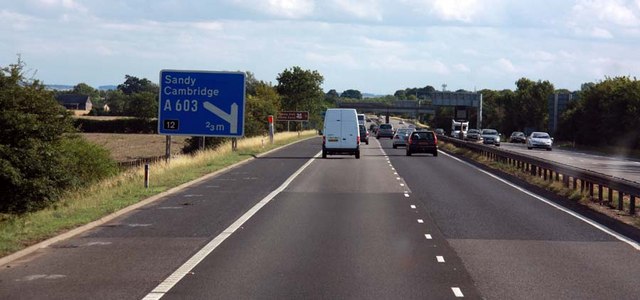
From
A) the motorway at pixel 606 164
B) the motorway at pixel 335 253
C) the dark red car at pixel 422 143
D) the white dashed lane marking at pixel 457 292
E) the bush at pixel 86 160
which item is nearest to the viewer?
the white dashed lane marking at pixel 457 292

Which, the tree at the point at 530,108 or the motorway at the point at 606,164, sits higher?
the tree at the point at 530,108

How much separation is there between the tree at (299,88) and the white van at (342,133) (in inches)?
2528

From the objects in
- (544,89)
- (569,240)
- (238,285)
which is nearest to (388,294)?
(238,285)

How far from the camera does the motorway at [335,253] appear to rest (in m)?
8.99

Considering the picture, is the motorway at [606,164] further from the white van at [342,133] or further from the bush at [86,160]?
the bush at [86,160]

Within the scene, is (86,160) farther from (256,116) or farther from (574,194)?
(256,116)

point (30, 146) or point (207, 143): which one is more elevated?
point (30, 146)

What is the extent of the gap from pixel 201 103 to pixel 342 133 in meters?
13.0


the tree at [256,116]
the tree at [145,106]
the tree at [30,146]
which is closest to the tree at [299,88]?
the tree at [145,106]

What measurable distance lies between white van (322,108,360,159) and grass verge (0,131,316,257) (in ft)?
26.3

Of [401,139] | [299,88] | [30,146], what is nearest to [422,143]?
[401,139]

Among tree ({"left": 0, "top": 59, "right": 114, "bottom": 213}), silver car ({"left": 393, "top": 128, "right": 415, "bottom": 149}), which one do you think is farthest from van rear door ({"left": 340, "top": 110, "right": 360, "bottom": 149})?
tree ({"left": 0, "top": 59, "right": 114, "bottom": 213})

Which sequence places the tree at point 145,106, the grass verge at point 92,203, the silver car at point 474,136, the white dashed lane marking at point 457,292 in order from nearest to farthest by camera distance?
the white dashed lane marking at point 457,292 → the grass verge at point 92,203 → the silver car at point 474,136 → the tree at point 145,106

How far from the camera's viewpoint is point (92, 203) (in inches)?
687
